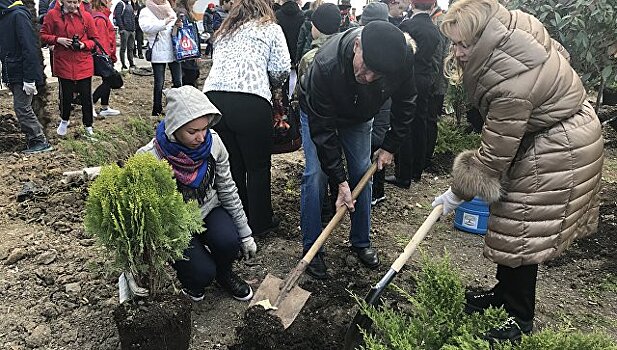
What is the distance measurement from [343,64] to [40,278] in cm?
223

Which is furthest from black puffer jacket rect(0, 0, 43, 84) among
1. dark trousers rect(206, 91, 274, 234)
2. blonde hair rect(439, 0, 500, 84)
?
blonde hair rect(439, 0, 500, 84)

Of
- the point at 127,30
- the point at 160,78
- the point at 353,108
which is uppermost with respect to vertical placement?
the point at 353,108

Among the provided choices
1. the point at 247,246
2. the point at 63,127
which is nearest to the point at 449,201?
the point at 247,246

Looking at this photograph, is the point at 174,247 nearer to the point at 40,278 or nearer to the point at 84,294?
the point at 84,294

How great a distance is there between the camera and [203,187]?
286cm

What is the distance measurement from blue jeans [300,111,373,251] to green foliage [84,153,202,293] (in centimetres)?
103

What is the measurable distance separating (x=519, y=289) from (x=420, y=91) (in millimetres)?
2441

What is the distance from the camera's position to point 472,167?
256cm

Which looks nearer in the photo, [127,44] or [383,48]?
[383,48]

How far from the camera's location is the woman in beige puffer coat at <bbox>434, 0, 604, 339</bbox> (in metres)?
2.27

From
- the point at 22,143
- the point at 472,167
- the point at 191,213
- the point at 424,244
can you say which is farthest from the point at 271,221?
the point at 22,143

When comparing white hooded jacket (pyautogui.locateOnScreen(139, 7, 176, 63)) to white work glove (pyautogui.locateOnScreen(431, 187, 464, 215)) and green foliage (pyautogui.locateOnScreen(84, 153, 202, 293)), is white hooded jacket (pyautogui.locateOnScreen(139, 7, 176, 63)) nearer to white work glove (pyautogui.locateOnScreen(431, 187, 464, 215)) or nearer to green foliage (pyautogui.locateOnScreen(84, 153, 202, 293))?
green foliage (pyautogui.locateOnScreen(84, 153, 202, 293))

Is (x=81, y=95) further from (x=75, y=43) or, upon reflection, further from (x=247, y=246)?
(x=247, y=246)

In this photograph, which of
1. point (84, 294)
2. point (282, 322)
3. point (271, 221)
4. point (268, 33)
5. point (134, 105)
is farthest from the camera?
point (134, 105)
